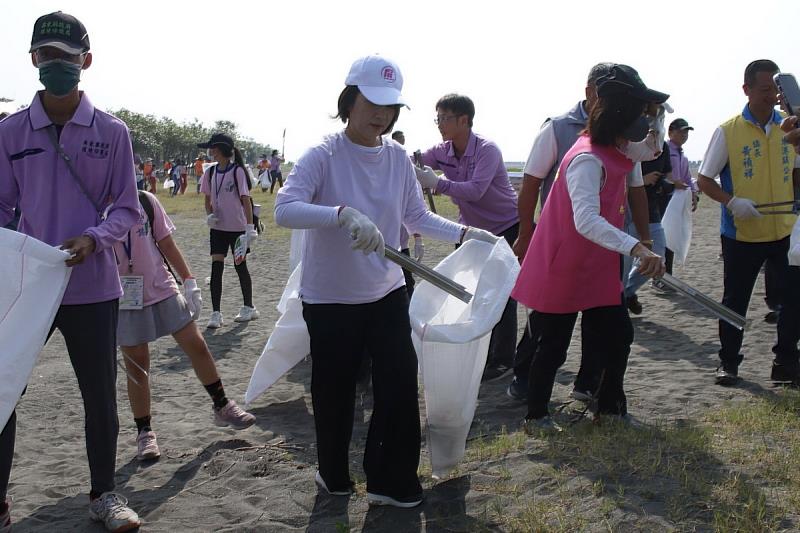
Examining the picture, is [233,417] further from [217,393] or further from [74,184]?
[74,184]

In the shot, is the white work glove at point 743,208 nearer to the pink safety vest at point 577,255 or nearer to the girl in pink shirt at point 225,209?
the pink safety vest at point 577,255

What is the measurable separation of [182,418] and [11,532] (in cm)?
161

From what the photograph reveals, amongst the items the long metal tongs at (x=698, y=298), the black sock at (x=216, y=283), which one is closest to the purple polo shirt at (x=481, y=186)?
the long metal tongs at (x=698, y=298)

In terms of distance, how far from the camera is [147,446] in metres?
4.15

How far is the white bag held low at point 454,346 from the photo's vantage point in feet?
11.1

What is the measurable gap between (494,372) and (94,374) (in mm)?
2944

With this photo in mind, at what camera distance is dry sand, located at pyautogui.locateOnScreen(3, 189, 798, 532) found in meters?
3.30

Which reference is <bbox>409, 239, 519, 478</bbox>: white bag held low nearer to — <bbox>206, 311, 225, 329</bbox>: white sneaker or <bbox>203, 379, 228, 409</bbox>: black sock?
<bbox>203, 379, 228, 409</bbox>: black sock

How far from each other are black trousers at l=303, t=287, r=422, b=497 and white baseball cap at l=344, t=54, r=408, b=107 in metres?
0.82

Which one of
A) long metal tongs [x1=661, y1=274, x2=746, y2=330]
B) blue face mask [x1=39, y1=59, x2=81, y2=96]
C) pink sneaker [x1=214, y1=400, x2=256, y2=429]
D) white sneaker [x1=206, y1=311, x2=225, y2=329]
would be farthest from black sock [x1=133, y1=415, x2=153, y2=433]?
white sneaker [x1=206, y1=311, x2=225, y2=329]

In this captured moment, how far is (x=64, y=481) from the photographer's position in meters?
3.87

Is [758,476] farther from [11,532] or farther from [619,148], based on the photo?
[11,532]

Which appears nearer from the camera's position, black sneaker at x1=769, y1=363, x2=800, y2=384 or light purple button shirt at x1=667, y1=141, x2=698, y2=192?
black sneaker at x1=769, y1=363, x2=800, y2=384

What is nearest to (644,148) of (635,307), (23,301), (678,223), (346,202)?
(346,202)
